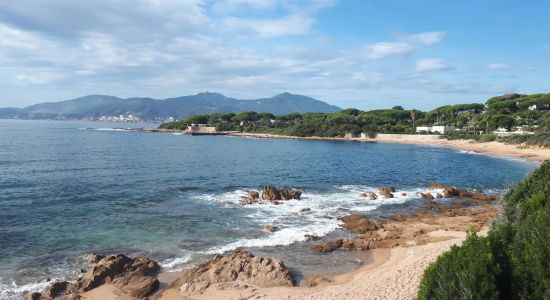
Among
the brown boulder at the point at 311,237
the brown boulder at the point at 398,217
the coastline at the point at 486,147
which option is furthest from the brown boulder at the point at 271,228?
the coastline at the point at 486,147

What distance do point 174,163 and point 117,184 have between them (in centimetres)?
2005

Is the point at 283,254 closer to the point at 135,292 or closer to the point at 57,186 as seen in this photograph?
the point at 135,292

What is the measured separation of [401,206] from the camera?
34906 millimetres

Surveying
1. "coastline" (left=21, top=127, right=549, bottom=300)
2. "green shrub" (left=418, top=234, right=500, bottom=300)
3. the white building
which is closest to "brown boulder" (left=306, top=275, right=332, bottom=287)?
"coastline" (left=21, top=127, right=549, bottom=300)

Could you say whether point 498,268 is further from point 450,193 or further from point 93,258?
point 450,193

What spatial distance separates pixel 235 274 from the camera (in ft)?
60.0

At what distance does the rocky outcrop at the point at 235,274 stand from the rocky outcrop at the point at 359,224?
9586 mm

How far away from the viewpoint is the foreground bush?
9773mm

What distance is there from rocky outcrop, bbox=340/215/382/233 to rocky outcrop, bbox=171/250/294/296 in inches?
377

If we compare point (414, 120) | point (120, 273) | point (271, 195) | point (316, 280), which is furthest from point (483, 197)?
point (414, 120)

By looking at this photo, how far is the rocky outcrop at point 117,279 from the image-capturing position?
1712 cm

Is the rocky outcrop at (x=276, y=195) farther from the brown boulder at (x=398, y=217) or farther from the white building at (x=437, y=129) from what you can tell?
the white building at (x=437, y=129)

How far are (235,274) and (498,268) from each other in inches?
445

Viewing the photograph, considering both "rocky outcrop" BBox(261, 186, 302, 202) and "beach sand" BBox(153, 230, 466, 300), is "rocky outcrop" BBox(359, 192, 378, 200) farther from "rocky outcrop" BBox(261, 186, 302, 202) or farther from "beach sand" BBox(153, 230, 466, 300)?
"beach sand" BBox(153, 230, 466, 300)
